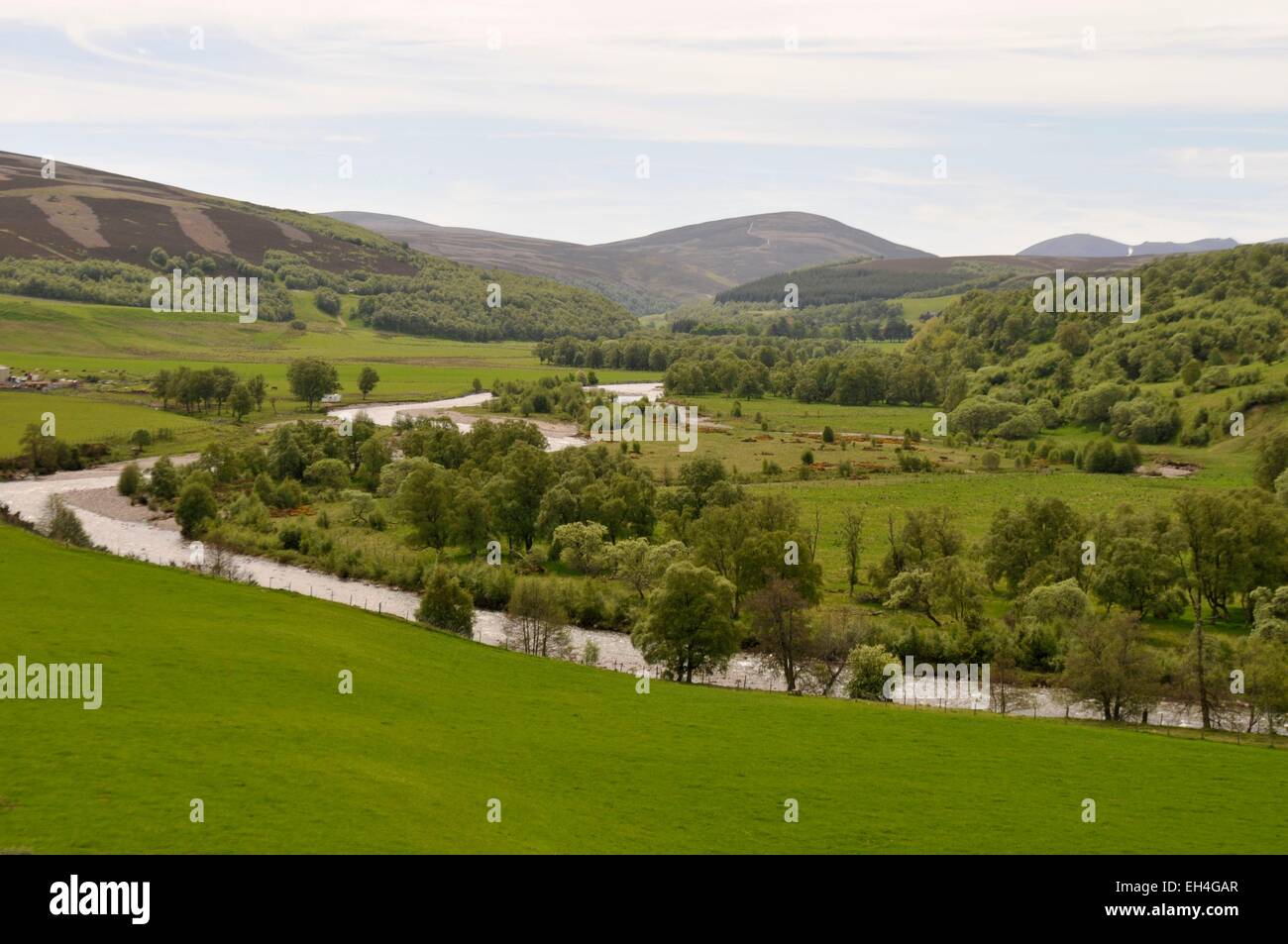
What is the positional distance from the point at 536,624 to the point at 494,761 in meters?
24.4

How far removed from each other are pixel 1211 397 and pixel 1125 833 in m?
121

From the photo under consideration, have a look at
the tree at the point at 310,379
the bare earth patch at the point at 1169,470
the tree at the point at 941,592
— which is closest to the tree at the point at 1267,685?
the tree at the point at 941,592

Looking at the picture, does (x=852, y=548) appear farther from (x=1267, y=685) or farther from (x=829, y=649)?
(x=1267, y=685)

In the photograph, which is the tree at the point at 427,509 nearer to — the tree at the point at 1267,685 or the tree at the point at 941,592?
the tree at the point at 941,592

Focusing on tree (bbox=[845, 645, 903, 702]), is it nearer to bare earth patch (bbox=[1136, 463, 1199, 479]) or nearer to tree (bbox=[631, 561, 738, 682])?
tree (bbox=[631, 561, 738, 682])

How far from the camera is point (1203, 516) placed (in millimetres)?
67812

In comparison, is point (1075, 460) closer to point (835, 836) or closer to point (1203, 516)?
point (1203, 516)

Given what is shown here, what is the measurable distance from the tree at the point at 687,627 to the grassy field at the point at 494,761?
588cm

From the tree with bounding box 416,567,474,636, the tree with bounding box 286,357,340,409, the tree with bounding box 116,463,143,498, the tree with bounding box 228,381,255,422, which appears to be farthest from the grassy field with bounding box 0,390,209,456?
the tree with bounding box 416,567,474,636

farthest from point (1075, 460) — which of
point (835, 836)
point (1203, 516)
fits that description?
point (835, 836)

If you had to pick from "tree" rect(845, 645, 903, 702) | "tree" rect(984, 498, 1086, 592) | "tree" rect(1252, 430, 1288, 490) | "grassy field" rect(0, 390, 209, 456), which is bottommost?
"tree" rect(845, 645, 903, 702)

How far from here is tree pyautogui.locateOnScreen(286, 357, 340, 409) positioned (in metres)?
159

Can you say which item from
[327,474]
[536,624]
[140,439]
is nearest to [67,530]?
[536,624]

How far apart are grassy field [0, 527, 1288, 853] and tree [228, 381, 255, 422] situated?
92.9m
